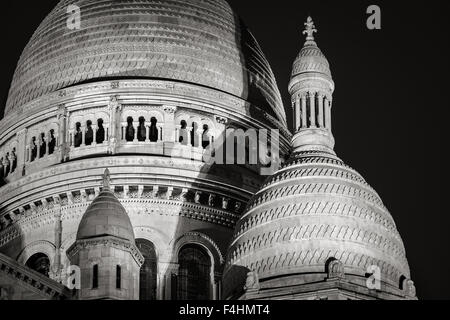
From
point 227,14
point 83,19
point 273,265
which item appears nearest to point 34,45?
point 83,19

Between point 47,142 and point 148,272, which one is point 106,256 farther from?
point 47,142

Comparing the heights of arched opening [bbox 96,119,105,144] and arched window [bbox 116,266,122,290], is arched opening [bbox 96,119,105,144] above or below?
above

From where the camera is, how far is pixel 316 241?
59031 millimetres

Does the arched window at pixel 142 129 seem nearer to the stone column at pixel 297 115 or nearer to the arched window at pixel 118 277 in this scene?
the stone column at pixel 297 115

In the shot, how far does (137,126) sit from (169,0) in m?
5.73

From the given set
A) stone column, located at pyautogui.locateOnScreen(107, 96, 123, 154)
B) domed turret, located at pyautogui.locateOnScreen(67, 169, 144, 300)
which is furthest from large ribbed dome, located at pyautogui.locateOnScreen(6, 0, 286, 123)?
domed turret, located at pyautogui.locateOnScreen(67, 169, 144, 300)

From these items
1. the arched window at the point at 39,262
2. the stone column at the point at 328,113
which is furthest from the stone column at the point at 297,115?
the arched window at the point at 39,262

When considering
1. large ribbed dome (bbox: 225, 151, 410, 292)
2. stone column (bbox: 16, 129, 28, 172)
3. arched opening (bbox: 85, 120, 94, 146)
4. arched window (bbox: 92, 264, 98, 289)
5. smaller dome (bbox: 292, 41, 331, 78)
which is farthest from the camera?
stone column (bbox: 16, 129, 28, 172)

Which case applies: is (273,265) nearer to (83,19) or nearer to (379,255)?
(379,255)

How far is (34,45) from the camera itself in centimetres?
7631

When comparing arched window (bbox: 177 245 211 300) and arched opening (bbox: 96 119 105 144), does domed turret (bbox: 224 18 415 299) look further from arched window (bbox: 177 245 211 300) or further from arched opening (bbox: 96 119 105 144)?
arched opening (bbox: 96 119 105 144)

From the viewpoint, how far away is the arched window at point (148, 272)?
68.0 m

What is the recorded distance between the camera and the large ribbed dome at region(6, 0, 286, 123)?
73.4 m
